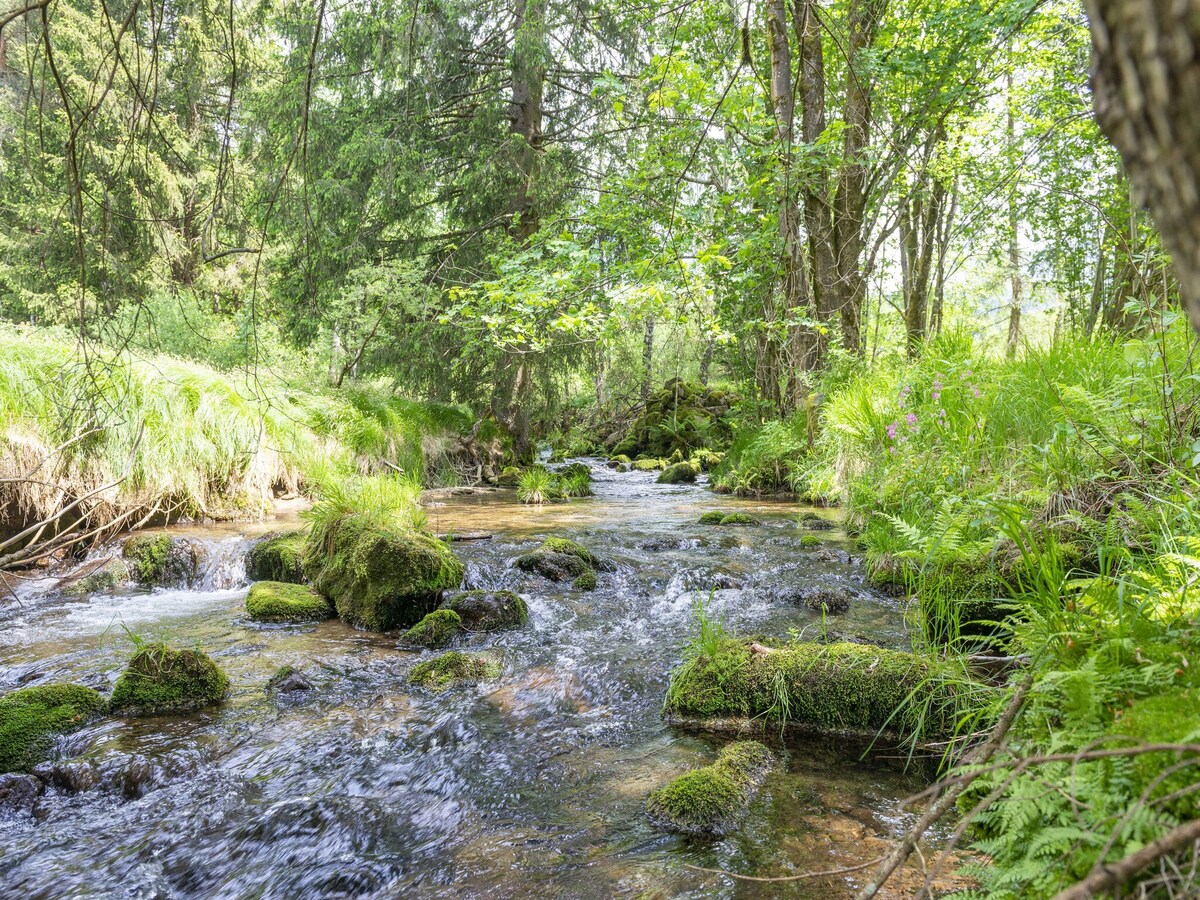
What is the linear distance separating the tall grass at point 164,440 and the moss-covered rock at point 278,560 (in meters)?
0.67

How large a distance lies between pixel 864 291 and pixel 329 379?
9.74 m

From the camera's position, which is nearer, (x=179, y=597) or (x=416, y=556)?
(x=416, y=556)

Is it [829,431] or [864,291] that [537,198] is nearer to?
[864,291]

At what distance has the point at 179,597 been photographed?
5641 millimetres

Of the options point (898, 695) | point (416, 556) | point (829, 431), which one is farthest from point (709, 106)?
point (898, 695)

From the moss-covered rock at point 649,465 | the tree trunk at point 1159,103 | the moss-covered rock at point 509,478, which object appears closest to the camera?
the tree trunk at point 1159,103

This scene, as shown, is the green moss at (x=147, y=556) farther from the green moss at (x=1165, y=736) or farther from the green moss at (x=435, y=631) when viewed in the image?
the green moss at (x=1165, y=736)

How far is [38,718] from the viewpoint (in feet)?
10.0

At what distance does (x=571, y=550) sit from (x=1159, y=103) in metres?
5.82

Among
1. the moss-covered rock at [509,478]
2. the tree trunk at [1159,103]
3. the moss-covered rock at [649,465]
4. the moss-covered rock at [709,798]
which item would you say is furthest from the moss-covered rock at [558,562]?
the moss-covered rock at [649,465]

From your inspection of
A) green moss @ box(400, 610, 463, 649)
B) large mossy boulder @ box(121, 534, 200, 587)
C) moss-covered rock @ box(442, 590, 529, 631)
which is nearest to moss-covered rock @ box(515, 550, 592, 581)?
moss-covered rock @ box(442, 590, 529, 631)

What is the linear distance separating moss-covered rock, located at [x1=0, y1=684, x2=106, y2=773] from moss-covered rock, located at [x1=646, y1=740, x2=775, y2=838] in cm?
274

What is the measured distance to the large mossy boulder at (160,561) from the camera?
5895mm

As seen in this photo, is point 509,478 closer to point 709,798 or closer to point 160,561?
point 160,561
